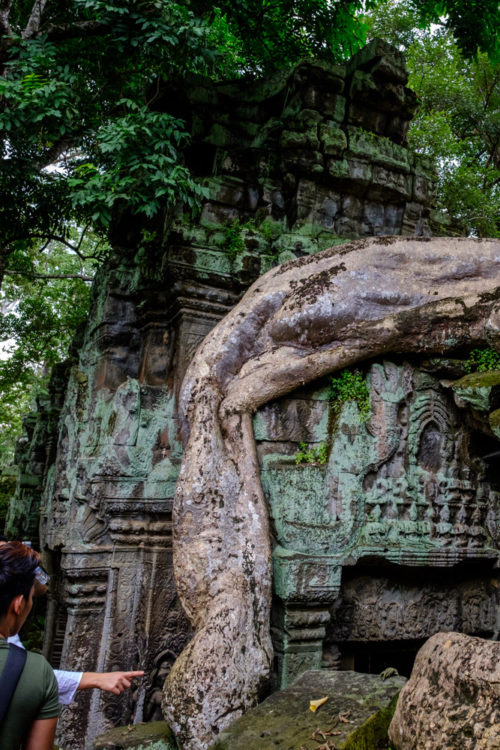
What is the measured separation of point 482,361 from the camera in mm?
3979

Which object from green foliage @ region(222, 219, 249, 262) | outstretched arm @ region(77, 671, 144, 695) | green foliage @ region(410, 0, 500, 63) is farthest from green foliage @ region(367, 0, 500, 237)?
outstretched arm @ region(77, 671, 144, 695)

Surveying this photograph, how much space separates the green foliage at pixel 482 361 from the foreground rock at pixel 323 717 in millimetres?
2091

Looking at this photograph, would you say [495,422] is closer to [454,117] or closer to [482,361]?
[482,361]

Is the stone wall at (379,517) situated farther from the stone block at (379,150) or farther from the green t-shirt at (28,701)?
the stone block at (379,150)

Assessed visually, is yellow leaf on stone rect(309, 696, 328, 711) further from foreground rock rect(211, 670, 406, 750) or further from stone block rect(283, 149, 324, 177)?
stone block rect(283, 149, 324, 177)

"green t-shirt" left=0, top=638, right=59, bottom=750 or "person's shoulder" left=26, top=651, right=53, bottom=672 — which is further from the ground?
"person's shoulder" left=26, top=651, right=53, bottom=672

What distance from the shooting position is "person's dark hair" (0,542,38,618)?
6.04 feet

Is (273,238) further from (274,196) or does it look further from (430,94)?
(430,94)

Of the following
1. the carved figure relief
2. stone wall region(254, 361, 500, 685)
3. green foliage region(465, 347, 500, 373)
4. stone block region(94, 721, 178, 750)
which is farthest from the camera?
green foliage region(465, 347, 500, 373)

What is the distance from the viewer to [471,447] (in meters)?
4.19

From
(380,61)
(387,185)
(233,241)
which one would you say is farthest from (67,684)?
(380,61)

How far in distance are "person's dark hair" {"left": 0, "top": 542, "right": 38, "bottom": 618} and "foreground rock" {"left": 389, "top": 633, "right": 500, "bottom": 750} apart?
1268mm

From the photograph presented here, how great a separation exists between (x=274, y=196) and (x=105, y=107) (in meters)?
3.87

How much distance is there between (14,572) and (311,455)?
7.47ft
